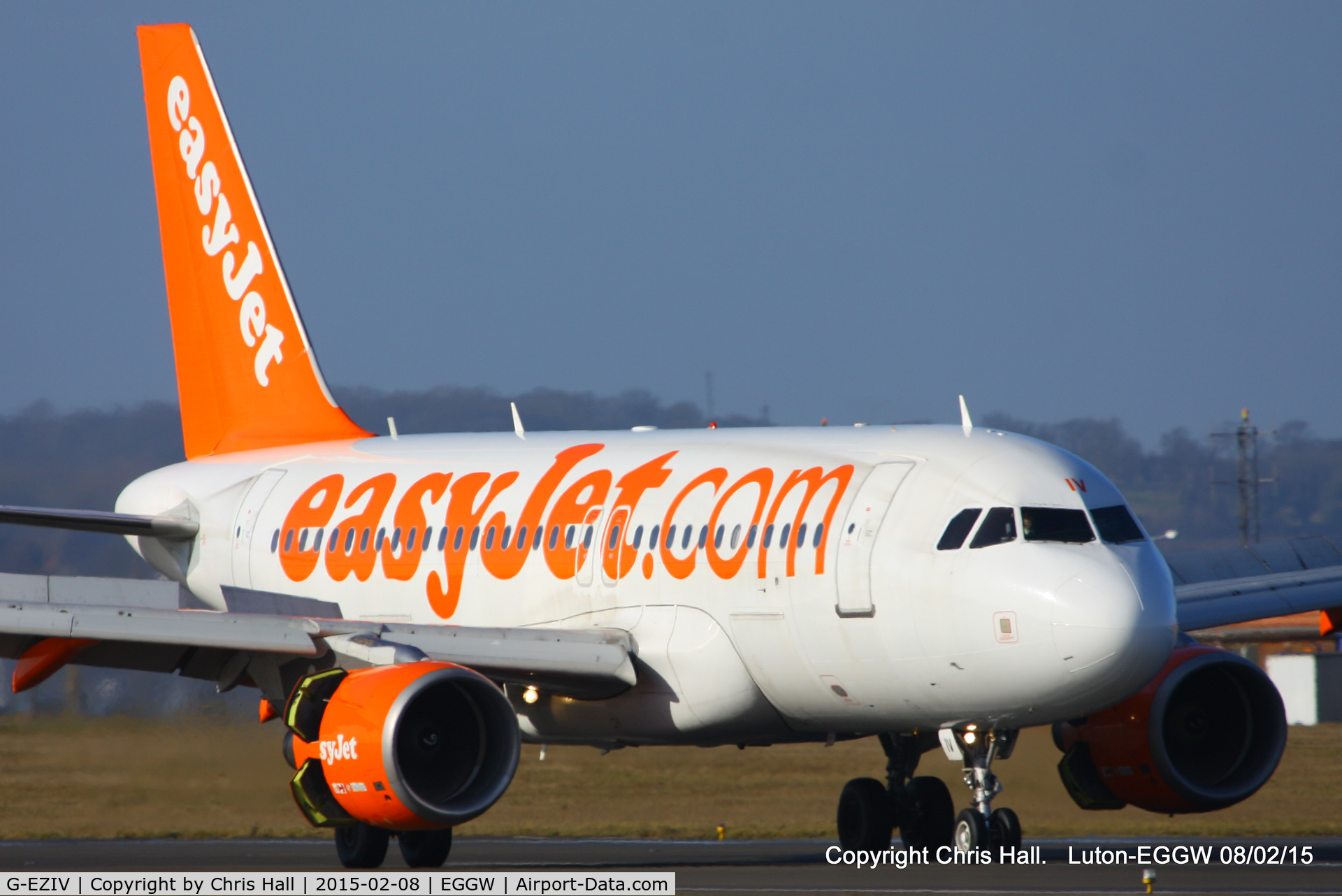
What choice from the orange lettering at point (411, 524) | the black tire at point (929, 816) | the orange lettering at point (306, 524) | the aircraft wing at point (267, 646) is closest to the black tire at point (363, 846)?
the aircraft wing at point (267, 646)

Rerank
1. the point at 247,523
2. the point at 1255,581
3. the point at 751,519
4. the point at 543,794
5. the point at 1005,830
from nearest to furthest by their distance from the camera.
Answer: the point at 1005,830
the point at 751,519
the point at 1255,581
the point at 247,523
the point at 543,794

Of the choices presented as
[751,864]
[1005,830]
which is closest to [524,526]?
[751,864]

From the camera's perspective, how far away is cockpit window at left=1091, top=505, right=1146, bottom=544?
55.4 ft

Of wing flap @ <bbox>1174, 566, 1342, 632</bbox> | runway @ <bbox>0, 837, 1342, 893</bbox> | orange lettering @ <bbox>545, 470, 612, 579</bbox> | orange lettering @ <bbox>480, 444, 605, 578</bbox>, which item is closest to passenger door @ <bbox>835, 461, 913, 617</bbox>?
runway @ <bbox>0, 837, 1342, 893</bbox>

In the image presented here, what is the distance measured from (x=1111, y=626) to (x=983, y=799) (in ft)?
8.25

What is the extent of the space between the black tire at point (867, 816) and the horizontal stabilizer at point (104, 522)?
32.5 ft

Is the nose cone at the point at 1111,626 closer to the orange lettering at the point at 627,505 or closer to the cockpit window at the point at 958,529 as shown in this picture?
the cockpit window at the point at 958,529

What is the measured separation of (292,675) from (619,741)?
136 inches

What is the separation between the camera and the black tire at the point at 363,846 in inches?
775

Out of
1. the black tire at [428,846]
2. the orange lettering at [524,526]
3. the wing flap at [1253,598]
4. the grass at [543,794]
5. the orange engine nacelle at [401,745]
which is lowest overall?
the grass at [543,794]

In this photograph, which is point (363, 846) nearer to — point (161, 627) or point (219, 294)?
point (161, 627)

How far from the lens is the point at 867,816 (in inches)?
814

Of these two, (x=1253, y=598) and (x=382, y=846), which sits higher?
(x=1253, y=598)

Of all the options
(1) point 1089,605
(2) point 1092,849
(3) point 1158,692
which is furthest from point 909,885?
(2) point 1092,849
